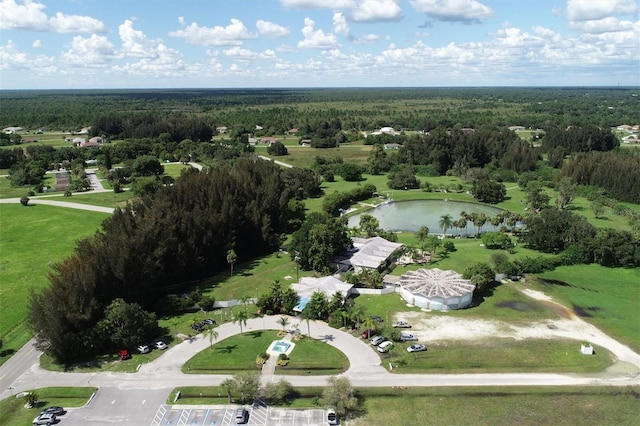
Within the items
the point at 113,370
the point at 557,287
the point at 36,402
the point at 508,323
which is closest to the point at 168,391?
the point at 113,370

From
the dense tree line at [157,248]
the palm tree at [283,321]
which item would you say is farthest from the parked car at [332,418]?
the dense tree line at [157,248]

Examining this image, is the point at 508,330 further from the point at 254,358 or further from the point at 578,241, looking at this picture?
the point at 578,241

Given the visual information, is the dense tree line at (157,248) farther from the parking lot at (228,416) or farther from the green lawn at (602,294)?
the green lawn at (602,294)

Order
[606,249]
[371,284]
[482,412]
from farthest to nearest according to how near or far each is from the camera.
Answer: [606,249]
[371,284]
[482,412]

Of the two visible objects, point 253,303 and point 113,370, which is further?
point 253,303

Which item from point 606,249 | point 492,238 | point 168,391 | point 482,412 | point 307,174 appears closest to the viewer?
point 482,412

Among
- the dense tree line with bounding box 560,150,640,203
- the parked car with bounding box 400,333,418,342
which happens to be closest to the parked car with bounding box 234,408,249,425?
the parked car with bounding box 400,333,418,342

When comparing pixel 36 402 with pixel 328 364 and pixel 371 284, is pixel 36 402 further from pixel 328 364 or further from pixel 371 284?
pixel 371 284
